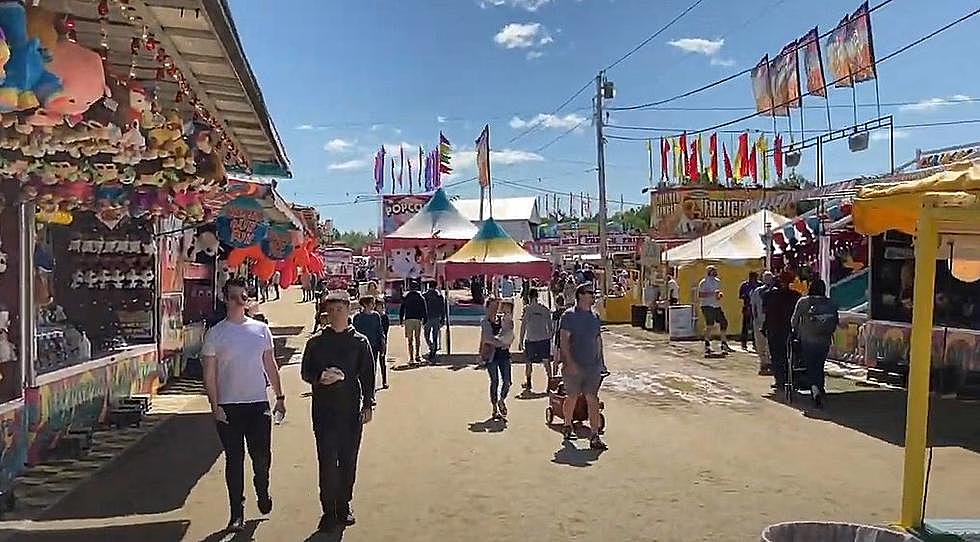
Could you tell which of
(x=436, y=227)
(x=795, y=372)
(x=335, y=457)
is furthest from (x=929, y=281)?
(x=436, y=227)

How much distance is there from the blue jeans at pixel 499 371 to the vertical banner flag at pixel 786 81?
1272cm

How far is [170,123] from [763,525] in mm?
5403

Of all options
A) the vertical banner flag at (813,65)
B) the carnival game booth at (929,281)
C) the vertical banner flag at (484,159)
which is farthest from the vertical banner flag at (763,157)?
the carnival game booth at (929,281)

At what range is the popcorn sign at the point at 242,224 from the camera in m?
14.5

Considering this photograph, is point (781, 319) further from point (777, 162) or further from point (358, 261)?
point (358, 261)

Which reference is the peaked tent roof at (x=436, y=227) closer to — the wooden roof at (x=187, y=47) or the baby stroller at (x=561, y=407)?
the wooden roof at (x=187, y=47)

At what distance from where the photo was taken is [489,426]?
37.8 feet

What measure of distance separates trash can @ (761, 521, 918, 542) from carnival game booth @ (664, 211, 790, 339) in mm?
19276

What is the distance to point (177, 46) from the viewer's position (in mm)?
8383

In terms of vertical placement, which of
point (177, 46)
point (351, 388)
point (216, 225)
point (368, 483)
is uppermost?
point (177, 46)

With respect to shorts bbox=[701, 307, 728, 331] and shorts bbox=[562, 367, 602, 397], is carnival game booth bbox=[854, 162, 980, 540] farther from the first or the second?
shorts bbox=[701, 307, 728, 331]

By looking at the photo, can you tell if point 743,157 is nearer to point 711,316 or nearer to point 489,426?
point 711,316

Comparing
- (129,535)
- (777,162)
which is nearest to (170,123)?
(129,535)

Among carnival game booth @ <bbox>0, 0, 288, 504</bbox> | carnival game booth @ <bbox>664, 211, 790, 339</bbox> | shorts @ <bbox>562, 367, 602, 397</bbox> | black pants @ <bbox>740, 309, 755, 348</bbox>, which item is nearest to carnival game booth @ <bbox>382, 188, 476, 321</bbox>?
carnival game booth @ <bbox>664, 211, 790, 339</bbox>
